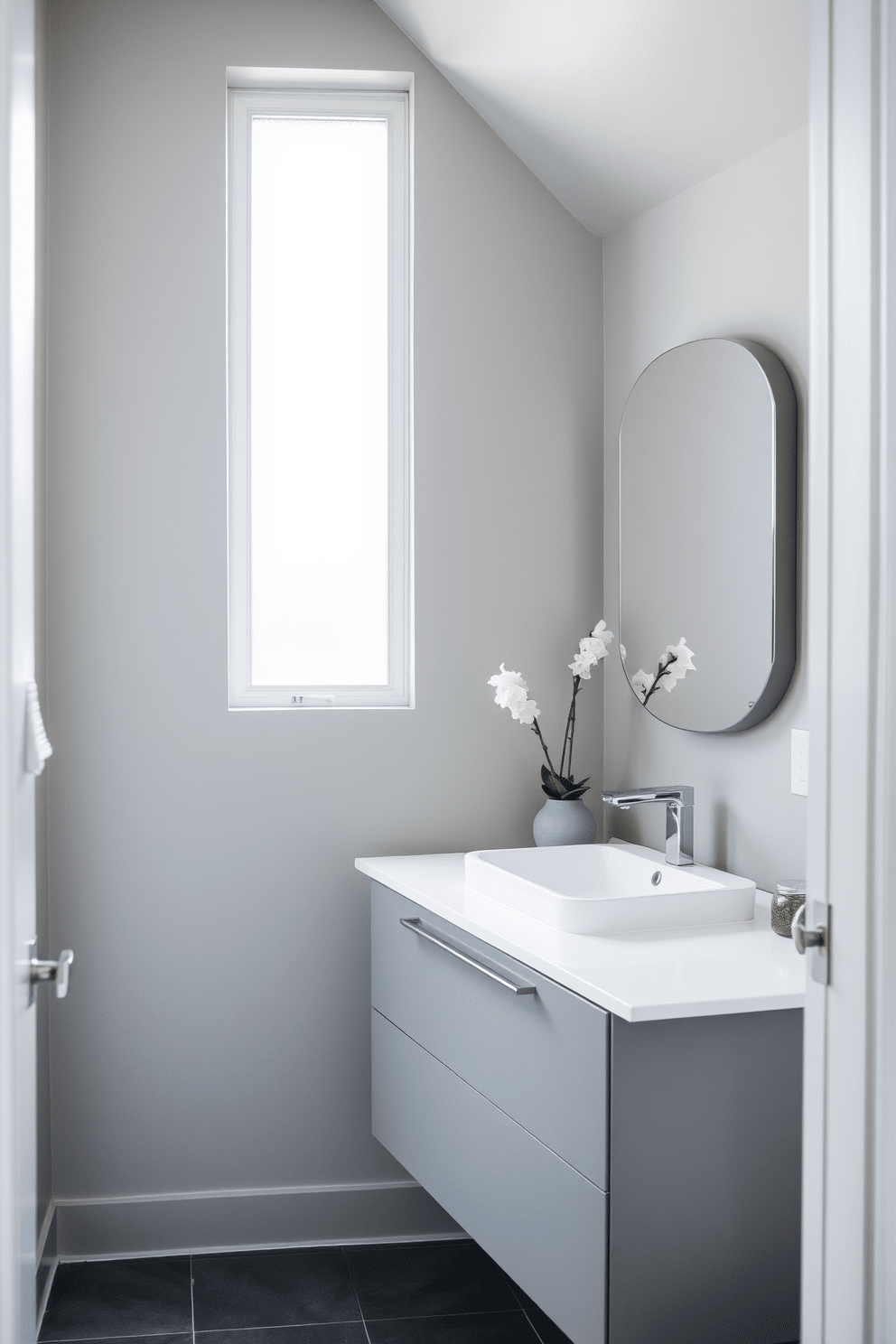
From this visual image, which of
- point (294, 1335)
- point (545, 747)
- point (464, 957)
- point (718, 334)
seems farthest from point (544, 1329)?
point (718, 334)

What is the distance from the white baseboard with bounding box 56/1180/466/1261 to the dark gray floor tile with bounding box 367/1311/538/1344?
35 centimetres

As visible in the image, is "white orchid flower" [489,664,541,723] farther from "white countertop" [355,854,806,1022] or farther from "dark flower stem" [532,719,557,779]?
"white countertop" [355,854,806,1022]

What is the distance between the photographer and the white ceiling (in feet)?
6.55

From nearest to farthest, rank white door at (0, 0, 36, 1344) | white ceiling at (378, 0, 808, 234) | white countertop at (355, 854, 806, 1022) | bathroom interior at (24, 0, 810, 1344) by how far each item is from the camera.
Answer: white door at (0, 0, 36, 1344) < white countertop at (355, 854, 806, 1022) < white ceiling at (378, 0, 808, 234) < bathroom interior at (24, 0, 810, 1344)

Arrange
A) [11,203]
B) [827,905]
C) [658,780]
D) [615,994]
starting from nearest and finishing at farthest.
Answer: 1. [11,203]
2. [827,905]
3. [615,994]
4. [658,780]

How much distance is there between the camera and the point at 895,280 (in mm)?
1228

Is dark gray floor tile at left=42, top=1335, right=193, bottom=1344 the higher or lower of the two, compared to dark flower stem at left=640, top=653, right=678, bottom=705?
lower

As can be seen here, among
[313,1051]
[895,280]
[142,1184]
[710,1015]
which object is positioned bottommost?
[142,1184]

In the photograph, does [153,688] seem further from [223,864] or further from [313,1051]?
[313,1051]

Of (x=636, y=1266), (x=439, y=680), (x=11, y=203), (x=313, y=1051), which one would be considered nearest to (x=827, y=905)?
(x=636, y=1266)

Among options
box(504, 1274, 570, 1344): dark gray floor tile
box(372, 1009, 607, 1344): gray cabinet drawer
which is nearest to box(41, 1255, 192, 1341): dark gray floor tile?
box(372, 1009, 607, 1344): gray cabinet drawer

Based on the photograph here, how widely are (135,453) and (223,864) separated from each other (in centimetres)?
94

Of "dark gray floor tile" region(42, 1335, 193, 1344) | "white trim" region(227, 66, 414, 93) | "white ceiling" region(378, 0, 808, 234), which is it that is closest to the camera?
"white ceiling" region(378, 0, 808, 234)

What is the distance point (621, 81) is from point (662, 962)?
5.45ft
